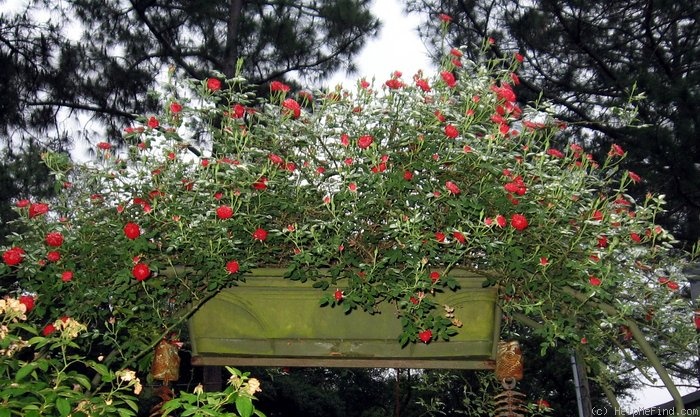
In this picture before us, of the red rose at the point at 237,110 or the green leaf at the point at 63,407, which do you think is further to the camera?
the red rose at the point at 237,110

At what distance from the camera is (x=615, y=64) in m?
7.41

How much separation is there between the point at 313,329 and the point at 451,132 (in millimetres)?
694

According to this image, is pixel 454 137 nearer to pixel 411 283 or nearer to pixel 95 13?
pixel 411 283

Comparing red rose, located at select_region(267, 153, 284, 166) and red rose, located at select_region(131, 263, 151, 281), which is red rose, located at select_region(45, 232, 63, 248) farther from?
red rose, located at select_region(267, 153, 284, 166)

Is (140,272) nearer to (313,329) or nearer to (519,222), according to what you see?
(313,329)

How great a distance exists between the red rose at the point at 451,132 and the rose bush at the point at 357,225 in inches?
0.6

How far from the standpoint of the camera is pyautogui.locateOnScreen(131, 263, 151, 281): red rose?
2023 millimetres

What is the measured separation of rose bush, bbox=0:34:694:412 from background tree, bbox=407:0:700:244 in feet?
13.5

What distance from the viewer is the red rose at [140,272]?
2.02 meters

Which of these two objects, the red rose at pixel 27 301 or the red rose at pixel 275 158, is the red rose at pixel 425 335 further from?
the red rose at pixel 27 301

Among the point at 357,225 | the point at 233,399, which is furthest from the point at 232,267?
the point at 233,399

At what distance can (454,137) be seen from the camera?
6.95 feet

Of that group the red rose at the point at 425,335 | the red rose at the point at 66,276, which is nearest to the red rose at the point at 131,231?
the red rose at the point at 66,276

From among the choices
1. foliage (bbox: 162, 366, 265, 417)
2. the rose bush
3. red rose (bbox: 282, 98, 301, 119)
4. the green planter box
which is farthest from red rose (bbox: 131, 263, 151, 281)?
red rose (bbox: 282, 98, 301, 119)
